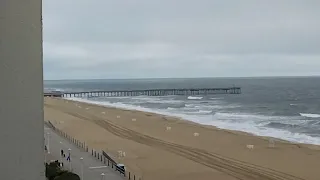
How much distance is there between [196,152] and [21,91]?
29.4m

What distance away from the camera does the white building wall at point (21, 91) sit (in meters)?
2.28

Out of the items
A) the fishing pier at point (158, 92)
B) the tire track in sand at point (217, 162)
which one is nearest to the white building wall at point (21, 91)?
the tire track in sand at point (217, 162)

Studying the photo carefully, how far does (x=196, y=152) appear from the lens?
31.2m

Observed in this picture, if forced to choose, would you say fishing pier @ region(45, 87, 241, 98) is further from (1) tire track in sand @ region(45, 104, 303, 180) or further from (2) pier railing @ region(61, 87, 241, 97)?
(1) tire track in sand @ region(45, 104, 303, 180)

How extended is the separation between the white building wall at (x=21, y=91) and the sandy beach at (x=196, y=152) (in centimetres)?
1973

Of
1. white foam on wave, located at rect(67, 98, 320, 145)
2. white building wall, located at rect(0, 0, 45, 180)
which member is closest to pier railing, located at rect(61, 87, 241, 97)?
white foam on wave, located at rect(67, 98, 320, 145)

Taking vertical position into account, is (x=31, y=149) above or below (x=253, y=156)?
above

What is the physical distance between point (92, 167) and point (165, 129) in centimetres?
2568

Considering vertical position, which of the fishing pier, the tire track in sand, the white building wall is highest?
the white building wall

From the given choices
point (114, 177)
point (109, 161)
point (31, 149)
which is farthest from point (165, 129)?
point (31, 149)

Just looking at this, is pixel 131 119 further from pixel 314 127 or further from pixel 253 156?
pixel 253 156

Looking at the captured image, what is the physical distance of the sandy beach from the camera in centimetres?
2409

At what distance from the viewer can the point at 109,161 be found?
896 inches

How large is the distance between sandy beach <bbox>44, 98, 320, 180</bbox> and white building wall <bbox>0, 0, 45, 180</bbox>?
1973 centimetres
